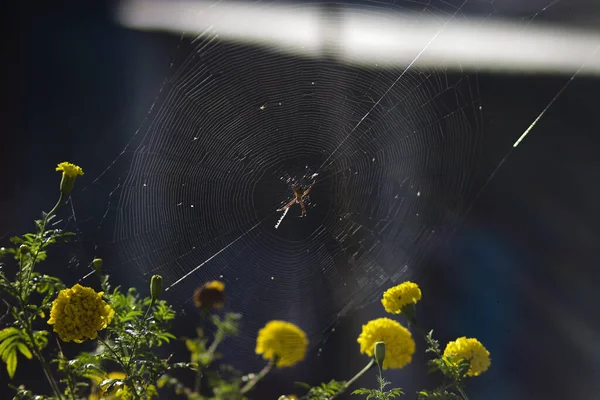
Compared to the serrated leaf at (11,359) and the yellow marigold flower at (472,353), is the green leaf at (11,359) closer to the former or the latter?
the serrated leaf at (11,359)

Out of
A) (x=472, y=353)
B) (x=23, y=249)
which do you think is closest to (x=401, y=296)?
(x=472, y=353)

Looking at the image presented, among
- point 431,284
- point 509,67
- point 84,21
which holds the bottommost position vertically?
point 431,284

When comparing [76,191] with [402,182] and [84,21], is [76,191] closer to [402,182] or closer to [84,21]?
[84,21]

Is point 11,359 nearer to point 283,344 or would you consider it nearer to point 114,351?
point 114,351

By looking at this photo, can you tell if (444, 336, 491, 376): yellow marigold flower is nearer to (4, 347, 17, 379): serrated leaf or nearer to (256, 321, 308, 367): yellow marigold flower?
(256, 321, 308, 367): yellow marigold flower


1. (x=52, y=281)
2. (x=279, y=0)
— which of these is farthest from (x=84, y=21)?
(x=52, y=281)

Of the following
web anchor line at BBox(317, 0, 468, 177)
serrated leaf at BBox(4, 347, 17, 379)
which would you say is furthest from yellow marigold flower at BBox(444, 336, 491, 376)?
web anchor line at BBox(317, 0, 468, 177)

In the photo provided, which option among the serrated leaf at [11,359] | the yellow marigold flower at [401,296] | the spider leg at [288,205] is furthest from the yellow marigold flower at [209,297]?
the spider leg at [288,205]
